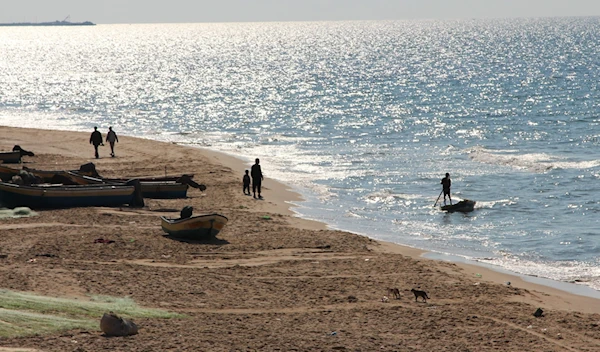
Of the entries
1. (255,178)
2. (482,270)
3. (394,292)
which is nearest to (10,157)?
(255,178)

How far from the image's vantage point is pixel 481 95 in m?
73.5

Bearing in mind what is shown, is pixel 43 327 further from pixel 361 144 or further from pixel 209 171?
pixel 361 144

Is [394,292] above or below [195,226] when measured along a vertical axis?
below

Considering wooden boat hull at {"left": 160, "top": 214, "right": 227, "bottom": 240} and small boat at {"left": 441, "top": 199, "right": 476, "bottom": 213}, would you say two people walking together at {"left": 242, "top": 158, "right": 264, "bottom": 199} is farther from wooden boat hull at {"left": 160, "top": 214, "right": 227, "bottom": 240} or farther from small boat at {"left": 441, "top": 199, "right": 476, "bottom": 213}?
wooden boat hull at {"left": 160, "top": 214, "right": 227, "bottom": 240}

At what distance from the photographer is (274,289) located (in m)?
16.0

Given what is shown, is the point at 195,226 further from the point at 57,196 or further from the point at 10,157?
the point at 10,157

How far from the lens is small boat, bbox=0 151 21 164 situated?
3166cm

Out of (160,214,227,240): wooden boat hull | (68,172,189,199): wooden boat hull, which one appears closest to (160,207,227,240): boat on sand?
(160,214,227,240): wooden boat hull

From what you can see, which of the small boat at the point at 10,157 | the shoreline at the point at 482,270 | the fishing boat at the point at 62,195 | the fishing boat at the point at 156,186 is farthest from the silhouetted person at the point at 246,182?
the small boat at the point at 10,157

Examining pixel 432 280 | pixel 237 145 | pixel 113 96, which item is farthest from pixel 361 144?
pixel 113 96

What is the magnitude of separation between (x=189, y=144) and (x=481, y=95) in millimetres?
36306

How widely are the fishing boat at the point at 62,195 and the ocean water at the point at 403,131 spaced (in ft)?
18.8

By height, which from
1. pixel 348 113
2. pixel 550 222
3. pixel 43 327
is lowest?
pixel 43 327

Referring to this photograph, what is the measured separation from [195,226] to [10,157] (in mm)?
14453
